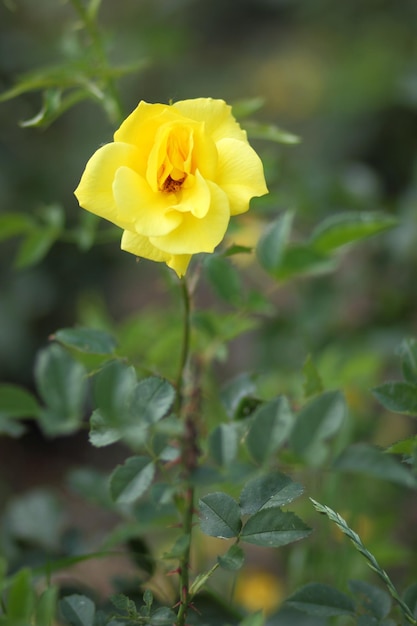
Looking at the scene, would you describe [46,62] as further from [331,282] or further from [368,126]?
[331,282]

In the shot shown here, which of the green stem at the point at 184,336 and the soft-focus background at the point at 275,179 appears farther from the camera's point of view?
the soft-focus background at the point at 275,179

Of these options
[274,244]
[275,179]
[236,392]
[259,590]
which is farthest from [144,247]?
[259,590]

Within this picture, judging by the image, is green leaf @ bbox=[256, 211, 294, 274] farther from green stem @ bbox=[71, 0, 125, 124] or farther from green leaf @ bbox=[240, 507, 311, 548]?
green leaf @ bbox=[240, 507, 311, 548]

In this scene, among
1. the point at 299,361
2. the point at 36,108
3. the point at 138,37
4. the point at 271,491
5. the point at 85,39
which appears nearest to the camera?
the point at 271,491

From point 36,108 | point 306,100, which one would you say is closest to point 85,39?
point 36,108

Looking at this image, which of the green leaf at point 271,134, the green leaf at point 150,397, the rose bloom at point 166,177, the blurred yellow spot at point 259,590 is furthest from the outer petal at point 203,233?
the blurred yellow spot at point 259,590

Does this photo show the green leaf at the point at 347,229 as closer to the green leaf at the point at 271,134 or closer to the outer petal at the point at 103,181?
the green leaf at the point at 271,134
